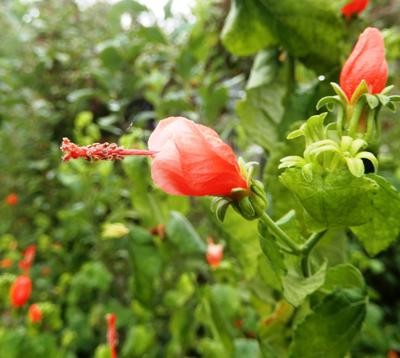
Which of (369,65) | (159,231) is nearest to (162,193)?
(159,231)

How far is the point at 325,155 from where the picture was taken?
0.98 ft

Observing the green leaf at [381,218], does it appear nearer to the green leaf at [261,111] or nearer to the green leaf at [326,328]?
the green leaf at [326,328]

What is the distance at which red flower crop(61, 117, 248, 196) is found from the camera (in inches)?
11.7

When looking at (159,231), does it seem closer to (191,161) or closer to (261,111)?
(261,111)

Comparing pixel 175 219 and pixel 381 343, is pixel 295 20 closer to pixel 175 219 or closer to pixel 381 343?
pixel 175 219

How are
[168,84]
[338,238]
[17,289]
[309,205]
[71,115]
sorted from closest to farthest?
[309,205]
[338,238]
[17,289]
[168,84]
[71,115]

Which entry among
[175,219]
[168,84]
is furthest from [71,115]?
[175,219]

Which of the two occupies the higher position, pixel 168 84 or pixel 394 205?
pixel 394 205

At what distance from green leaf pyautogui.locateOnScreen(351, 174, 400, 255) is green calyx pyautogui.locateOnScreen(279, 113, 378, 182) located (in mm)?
24

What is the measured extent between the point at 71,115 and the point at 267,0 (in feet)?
4.14

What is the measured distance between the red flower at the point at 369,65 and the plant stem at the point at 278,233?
10 centimetres

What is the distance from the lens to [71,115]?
164 cm

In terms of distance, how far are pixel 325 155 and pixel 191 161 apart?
0.08 m

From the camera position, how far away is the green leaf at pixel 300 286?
0.34 m
